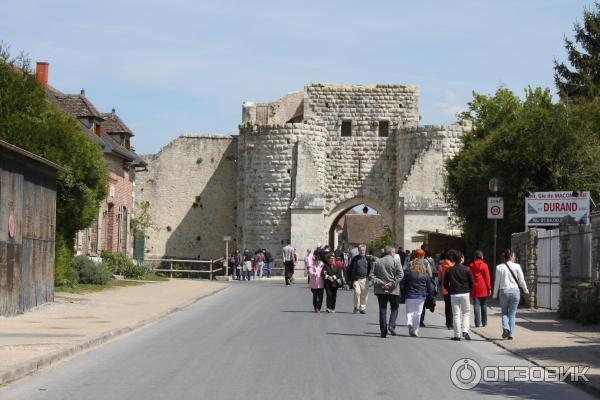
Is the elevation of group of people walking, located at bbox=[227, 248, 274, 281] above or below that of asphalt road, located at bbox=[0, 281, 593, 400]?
above

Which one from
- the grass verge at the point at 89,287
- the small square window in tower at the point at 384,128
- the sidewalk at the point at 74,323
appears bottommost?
the sidewalk at the point at 74,323

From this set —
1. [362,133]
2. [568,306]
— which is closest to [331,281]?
[568,306]

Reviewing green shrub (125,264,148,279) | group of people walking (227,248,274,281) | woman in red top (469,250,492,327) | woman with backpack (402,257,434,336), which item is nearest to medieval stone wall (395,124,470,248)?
group of people walking (227,248,274,281)

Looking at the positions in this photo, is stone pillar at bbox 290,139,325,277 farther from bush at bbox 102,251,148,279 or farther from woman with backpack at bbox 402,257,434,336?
woman with backpack at bbox 402,257,434,336

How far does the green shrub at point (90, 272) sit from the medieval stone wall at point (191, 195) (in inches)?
1099

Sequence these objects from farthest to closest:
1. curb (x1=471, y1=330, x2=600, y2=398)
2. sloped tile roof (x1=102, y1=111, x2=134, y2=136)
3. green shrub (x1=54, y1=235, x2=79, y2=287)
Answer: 1. sloped tile roof (x1=102, y1=111, x2=134, y2=136)
2. green shrub (x1=54, y1=235, x2=79, y2=287)
3. curb (x1=471, y1=330, x2=600, y2=398)

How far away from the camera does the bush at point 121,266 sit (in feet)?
136

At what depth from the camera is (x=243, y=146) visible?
58625mm

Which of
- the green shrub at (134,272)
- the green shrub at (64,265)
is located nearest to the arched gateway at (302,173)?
the green shrub at (134,272)

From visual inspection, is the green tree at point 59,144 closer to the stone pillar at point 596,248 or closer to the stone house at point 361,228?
the stone pillar at point 596,248

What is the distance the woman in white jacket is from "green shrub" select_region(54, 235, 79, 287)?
14.0 m

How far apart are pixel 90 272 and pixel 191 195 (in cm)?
2931

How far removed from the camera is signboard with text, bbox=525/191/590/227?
88.5ft

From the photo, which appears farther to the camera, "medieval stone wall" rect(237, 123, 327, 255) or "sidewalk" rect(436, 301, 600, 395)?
"medieval stone wall" rect(237, 123, 327, 255)
